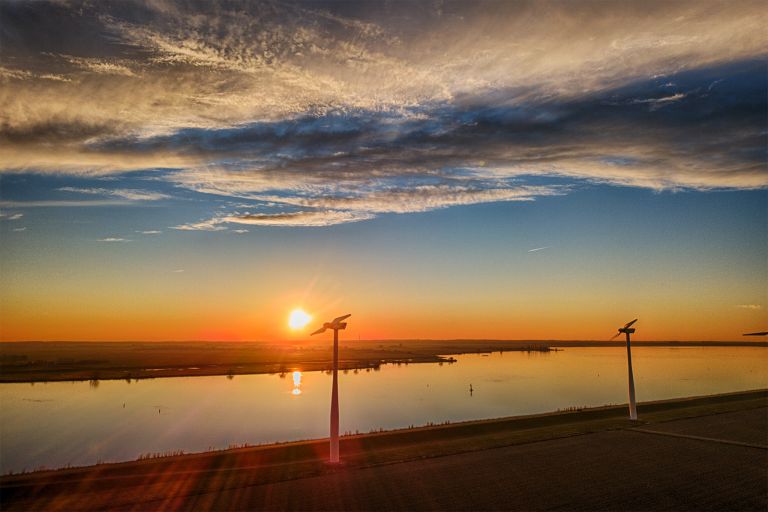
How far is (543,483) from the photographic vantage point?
22.0 m

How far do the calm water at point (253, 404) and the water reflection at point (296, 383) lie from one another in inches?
6.4

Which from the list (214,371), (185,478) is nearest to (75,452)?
(185,478)

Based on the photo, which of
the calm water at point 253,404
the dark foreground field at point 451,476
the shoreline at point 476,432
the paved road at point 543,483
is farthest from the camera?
the calm water at point 253,404

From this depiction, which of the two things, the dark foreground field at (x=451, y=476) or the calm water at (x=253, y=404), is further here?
the calm water at (x=253, y=404)

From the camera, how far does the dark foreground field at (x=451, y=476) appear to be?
19703mm

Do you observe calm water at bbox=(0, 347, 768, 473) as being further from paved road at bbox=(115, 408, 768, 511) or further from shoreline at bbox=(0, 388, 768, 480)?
paved road at bbox=(115, 408, 768, 511)

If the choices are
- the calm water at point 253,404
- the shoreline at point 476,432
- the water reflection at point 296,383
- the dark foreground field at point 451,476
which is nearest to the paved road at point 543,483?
the dark foreground field at point 451,476

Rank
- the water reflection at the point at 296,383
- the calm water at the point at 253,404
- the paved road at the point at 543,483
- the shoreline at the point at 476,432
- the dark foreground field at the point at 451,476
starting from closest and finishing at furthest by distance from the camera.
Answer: the paved road at the point at 543,483 < the dark foreground field at the point at 451,476 < the shoreline at the point at 476,432 < the calm water at the point at 253,404 < the water reflection at the point at 296,383

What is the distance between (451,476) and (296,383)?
66.0 m

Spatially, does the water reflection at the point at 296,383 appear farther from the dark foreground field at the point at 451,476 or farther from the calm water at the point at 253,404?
the dark foreground field at the point at 451,476

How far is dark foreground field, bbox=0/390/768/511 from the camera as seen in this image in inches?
776

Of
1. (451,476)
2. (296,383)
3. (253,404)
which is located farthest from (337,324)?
(296,383)

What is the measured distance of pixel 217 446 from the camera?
131 feet

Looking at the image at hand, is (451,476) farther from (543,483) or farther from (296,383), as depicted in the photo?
(296,383)
